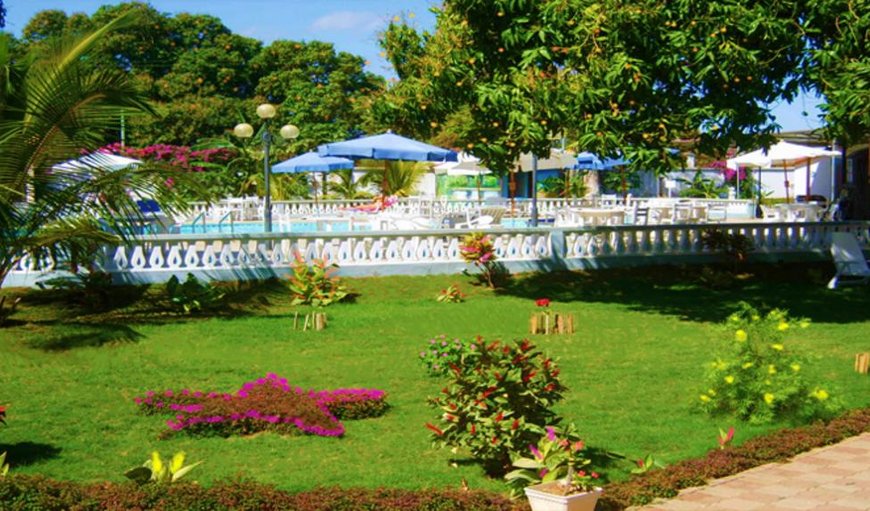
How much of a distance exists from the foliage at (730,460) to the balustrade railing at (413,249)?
34.2 feet

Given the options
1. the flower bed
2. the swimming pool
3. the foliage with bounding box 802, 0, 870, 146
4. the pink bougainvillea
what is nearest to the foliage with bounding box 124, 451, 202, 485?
the flower bed

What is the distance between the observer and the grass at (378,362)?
27.9 ft

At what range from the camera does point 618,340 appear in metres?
14.3

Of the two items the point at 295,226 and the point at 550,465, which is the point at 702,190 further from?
the point at 550,465

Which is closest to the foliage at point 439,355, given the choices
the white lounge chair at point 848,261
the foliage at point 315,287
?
the foliage at point 315,287

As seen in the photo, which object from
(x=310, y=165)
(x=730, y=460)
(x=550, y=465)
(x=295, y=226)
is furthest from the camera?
(x=310, y=165)

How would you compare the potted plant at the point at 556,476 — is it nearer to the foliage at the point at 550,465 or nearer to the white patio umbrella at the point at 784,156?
the foliage at the point at 550,465

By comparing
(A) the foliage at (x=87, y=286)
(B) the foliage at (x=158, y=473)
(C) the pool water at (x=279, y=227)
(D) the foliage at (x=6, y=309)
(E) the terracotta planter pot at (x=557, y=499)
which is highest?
(C) the pool water at (x=279, y=227)

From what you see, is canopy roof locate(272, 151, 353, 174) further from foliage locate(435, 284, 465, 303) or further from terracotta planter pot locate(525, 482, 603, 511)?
terracotta planter pot locate(525, 482, 603, 511)

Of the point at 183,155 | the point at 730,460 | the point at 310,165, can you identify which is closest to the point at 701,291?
the point at 730,460

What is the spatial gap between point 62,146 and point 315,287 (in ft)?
16.8

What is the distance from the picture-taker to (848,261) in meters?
19.9

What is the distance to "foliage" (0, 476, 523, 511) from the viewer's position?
6.79 meters

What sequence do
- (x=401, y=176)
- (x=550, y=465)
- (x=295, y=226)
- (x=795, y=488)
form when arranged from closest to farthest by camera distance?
(x=550, y=465) < (x=795, y=488) < (x=295, y=226) < (x=401, y=176)
